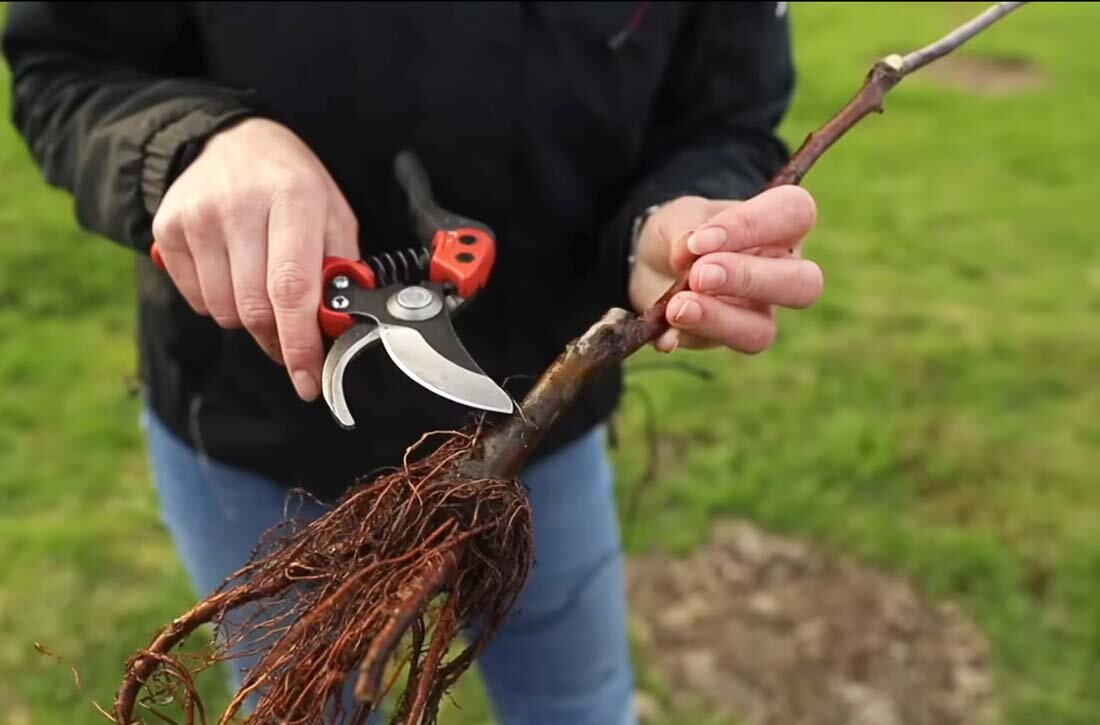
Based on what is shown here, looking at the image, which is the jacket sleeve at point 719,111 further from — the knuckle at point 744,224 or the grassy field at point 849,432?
the grassy field at point 849,432

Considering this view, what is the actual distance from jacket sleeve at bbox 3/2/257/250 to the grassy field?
48 cm

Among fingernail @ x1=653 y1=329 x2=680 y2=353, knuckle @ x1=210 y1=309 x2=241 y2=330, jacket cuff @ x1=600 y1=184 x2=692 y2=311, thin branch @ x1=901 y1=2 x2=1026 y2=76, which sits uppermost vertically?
thin branch @ x1=901 y1=2 x2=1026 y2=76

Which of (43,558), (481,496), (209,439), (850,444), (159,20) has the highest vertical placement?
(159,20)

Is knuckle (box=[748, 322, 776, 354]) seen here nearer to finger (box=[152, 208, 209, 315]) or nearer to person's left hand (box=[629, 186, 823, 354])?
person's left hand (box=[629, 186, 823, 354])

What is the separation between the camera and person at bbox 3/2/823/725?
3.71ft

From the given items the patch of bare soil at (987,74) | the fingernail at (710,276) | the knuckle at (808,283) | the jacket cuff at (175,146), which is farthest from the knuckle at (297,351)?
the patch of bare soil at (987,74)

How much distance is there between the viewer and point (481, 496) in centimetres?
101

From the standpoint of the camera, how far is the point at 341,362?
3.25 ft

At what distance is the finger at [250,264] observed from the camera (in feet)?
3.22

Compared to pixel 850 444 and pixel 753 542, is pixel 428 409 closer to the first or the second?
pixel 753 542

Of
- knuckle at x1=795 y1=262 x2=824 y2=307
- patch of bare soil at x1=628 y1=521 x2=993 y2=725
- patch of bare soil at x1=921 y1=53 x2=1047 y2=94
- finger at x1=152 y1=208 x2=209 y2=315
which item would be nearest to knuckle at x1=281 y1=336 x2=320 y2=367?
finger at x1=152 y1=208 x2=209 y2=315

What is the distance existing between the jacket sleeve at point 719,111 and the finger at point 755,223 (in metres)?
0.28

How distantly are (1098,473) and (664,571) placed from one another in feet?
3.96

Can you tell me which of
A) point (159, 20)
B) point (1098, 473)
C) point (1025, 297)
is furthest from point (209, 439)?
point (1025, 297)
